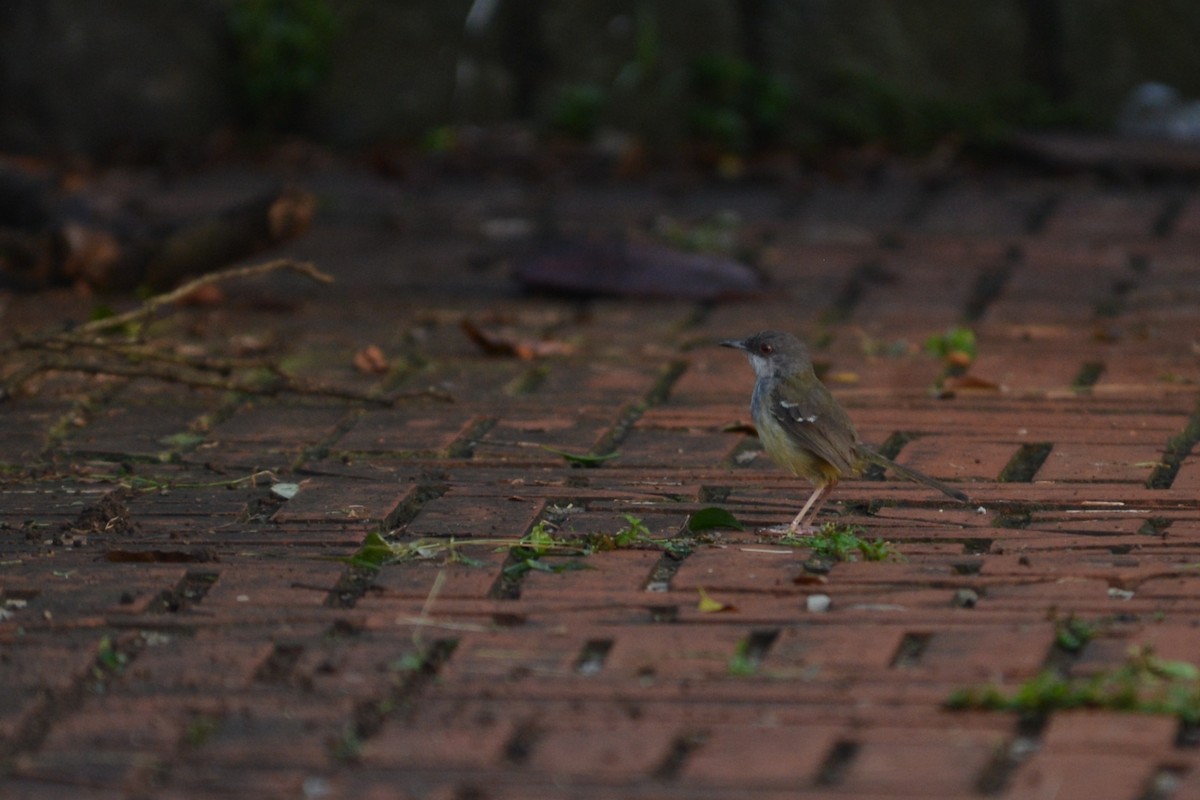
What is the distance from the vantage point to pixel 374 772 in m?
2.77

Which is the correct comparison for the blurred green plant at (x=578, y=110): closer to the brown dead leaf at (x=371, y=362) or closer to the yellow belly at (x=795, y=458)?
the brown dead leaf at (x=371, y=362)

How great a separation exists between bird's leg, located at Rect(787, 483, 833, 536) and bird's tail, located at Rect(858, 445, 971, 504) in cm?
13

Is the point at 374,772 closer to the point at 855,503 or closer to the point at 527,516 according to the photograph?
the point at 527,516

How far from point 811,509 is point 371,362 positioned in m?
2.01

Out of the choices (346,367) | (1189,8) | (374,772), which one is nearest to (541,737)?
(374,772)

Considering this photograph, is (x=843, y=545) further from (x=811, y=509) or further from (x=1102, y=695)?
(x=1102, y=695)

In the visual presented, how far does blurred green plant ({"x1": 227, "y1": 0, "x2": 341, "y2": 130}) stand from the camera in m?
9.49

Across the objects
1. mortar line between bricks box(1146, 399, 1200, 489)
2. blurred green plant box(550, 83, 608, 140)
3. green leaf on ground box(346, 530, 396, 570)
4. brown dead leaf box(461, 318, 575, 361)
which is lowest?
green leaf on ground box(346, 530, 396, 570)

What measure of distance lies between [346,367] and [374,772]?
3124mm

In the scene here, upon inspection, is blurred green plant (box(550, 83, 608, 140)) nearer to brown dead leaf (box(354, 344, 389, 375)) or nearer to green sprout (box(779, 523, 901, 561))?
brown dead leaf (box(354, 344, 389, 375))

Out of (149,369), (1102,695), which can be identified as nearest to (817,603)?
(1102,695)

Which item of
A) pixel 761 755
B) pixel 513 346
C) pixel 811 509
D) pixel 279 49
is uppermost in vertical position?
pixel 279 49

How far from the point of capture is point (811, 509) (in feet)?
14.0

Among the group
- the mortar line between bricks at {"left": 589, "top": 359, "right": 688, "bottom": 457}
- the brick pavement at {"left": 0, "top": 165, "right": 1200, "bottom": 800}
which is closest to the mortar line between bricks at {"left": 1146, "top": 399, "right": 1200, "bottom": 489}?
the brick pavement at {"left": 0, "top": 165, "right": 1200, "bottom": 800}
